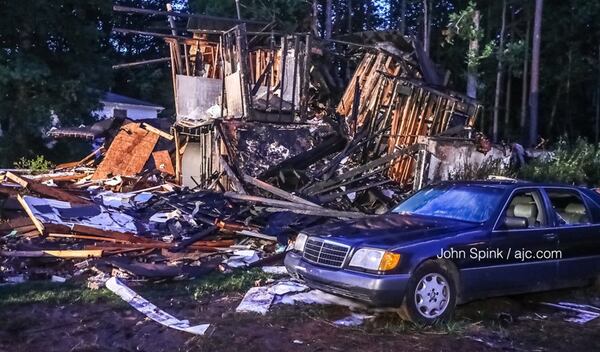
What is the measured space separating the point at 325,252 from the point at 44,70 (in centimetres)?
1886

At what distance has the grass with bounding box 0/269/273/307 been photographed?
722 cm

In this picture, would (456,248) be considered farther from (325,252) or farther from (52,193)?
(52,193)

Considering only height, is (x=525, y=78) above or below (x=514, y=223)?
above

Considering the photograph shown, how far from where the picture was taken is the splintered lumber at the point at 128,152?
18.2 meters

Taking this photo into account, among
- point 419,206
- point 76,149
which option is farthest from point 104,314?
point 76,149

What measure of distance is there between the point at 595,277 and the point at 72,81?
65.1 ft

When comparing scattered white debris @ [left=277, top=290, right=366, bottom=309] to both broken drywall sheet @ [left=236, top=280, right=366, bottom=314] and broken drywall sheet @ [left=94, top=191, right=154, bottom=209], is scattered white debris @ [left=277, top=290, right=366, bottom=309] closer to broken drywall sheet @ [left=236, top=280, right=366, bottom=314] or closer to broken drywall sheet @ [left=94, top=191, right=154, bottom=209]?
broken drywall sheet @ [left=236, top=280, right=366, bottom=314]

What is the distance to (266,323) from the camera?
6.50 m

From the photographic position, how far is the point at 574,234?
770 cm

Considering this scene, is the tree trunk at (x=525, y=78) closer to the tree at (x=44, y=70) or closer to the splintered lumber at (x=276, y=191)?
→ the tree at (x=44, y=70)

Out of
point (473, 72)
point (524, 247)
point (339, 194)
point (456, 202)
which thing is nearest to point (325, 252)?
point (456, 202)

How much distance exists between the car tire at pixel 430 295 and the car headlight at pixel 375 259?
0.27 meters

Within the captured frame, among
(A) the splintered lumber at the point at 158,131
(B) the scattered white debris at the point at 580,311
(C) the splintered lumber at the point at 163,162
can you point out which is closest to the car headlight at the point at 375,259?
(B) the scattered white debris at the point at 580,311

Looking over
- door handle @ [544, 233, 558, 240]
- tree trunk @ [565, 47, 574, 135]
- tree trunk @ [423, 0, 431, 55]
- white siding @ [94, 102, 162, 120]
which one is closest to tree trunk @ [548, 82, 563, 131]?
tree trunk @ [565, 47, 574, 135]
